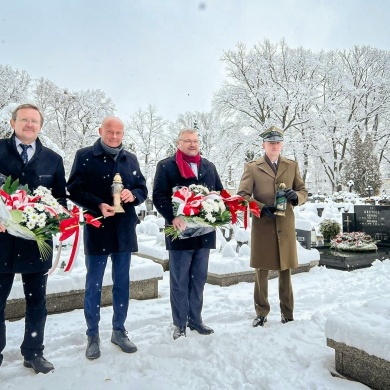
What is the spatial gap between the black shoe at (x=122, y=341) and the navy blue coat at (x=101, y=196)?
0.83 metres

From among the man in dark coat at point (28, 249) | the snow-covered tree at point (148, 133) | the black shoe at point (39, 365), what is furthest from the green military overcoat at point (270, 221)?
the snow-covered tree at point (148, 133)

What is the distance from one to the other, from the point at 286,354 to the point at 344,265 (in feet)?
16.7

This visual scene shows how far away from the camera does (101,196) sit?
141 inches

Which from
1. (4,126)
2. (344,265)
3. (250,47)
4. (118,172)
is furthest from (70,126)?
(118,172)

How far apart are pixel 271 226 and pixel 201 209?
4.08 ft

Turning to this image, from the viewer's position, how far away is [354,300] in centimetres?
528

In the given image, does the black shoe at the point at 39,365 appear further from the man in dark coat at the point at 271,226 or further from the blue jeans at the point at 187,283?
the man in dark coat at the point at 271,226

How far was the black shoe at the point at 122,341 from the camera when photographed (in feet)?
11.3

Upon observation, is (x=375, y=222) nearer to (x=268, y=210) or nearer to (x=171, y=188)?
(x=268, y=210)

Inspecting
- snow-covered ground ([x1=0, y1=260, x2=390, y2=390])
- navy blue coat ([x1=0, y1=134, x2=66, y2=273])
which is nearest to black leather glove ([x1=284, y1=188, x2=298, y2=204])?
snow-covered ground ([x1=0, y1=260, x2=390, y2=390])

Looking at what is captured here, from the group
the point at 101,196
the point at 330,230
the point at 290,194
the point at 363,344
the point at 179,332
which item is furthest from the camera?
the point at 330,230

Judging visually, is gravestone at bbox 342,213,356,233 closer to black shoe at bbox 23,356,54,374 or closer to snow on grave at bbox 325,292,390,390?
snow on grave at bbox 325,292,390,390

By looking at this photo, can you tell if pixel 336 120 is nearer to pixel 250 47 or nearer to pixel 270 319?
pixel 250 47

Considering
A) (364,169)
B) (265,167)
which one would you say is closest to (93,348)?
(265,167)
